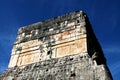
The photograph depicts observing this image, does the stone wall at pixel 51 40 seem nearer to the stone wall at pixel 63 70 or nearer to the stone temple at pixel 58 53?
the stone temple at pixel 58 53

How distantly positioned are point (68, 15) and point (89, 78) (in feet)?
14.7

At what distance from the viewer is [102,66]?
24.7ft

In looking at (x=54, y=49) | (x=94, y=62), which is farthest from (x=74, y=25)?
(x=94, y=62)

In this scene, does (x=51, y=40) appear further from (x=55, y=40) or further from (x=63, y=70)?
(x=63, y=70)

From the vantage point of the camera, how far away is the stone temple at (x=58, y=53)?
26.4ft

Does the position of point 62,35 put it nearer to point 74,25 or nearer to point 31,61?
point 74,25

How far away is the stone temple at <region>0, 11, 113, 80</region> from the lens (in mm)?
8055

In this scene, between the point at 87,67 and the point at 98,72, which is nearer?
the point at 98,72

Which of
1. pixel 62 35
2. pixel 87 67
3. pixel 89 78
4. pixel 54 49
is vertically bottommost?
pixel 89 78

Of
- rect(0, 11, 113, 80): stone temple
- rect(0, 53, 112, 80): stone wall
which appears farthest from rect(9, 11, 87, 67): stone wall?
rect(0, 53, 112, 80): stone wall

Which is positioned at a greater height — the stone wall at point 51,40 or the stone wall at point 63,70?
the stone wall at point 51,40

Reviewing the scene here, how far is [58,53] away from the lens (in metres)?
9.59

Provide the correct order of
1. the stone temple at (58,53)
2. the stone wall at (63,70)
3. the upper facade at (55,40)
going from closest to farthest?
the stone wall at (63,70) → the stone temple at (58,53) → the upper facade at (55,40)

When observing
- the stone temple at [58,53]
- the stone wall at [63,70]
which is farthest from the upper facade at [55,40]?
the stone wall at [63,70]
